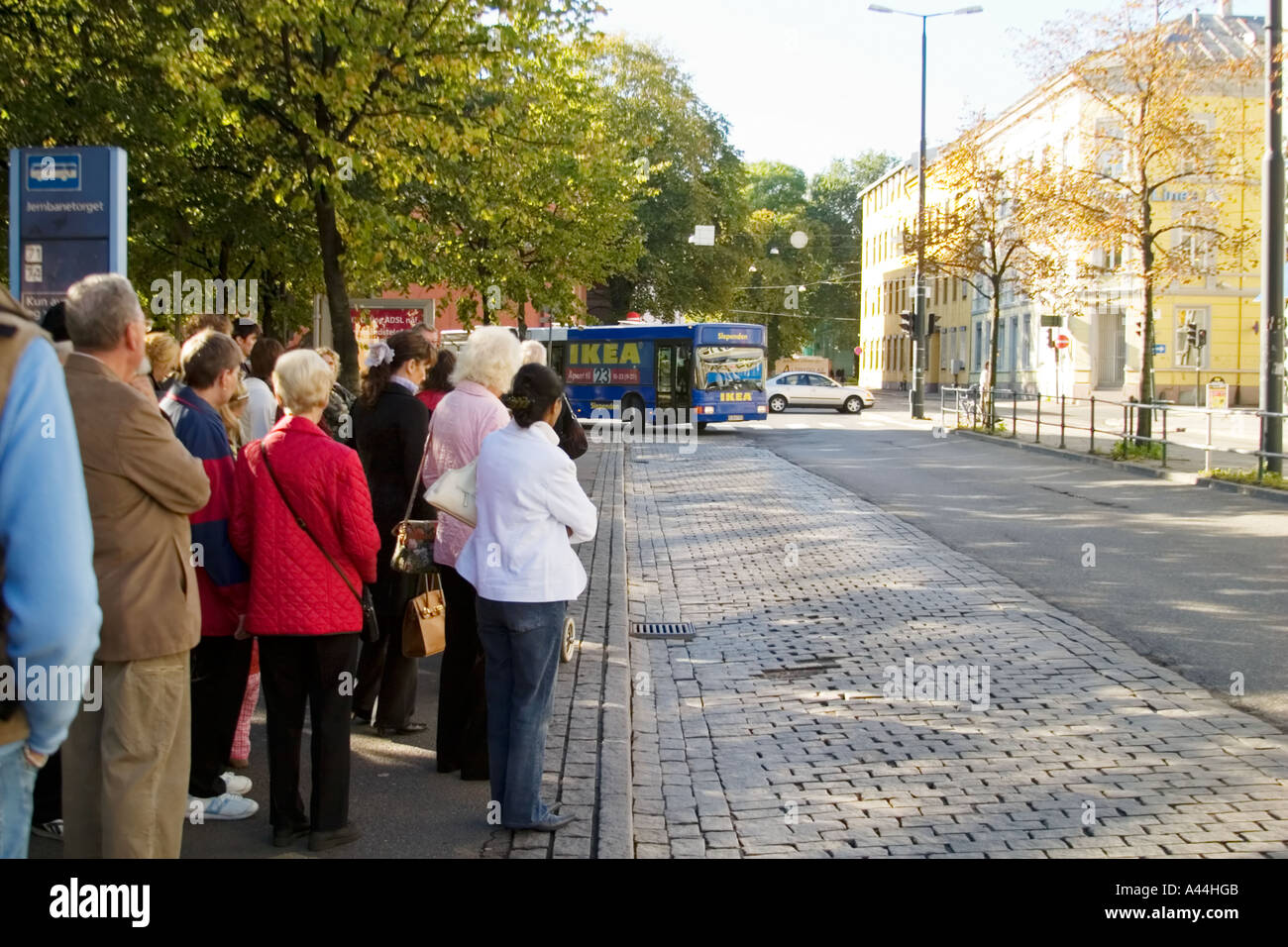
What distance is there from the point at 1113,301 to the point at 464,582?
147 ft

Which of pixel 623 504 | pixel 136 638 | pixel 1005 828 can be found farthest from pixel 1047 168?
pixel 136 638

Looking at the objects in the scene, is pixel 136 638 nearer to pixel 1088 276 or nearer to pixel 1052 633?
pixel 1052 633

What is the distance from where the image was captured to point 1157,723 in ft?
22.1

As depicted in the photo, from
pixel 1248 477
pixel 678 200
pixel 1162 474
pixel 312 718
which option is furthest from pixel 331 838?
pixel 678 200

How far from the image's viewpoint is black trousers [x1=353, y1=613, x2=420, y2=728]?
21.6 ft

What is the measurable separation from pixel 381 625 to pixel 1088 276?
22917mm

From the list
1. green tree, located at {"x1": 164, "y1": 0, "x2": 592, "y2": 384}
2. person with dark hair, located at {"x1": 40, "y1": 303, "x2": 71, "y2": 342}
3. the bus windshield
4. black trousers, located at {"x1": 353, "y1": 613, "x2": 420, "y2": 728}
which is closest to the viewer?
person with dark hair, located at {"x1": 40, "y1": 303, "x2": 71, "y2": 342}

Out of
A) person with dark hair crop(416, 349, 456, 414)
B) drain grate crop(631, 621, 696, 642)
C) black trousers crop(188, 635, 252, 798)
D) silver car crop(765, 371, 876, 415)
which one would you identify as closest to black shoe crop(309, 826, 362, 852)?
black trousers crop(188, 635, 252, 798)

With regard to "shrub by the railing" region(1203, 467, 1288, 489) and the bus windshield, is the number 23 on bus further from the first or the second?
"shrub by the railing" region(1203, 467, 1288, 489)

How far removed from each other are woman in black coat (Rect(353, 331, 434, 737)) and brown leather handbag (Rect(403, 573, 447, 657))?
14.7 inches

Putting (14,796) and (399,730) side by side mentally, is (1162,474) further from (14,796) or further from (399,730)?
(14,796)

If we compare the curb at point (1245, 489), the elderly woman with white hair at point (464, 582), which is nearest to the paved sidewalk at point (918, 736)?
the elderly woman with white hair at point (464, 582)

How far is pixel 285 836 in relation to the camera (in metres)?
5.00
